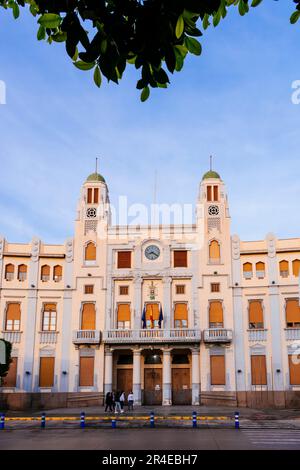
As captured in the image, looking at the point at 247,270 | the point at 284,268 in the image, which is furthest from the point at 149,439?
the point at 284,268

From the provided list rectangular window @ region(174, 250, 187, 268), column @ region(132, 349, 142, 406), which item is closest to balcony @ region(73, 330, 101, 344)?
column @ region(132, 349, 142, 406)

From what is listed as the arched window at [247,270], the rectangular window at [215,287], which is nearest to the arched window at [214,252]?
the rectangular window at [215,287]

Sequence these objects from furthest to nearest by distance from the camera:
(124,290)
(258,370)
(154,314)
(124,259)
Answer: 1. (124,259)
2. (124,290)
3. (154,314)
4. (258,370)

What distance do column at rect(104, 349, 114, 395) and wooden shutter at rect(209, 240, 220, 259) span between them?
12904mm

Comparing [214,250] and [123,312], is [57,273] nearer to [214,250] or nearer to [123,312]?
[123,312]

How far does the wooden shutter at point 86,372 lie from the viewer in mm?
45531

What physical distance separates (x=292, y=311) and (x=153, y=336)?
1262 cm

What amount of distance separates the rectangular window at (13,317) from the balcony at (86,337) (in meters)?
5.46

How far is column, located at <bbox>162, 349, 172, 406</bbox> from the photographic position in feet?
147

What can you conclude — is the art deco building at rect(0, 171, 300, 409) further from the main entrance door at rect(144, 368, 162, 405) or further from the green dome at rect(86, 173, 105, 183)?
the green dome at rect(86, 173, 105, 183)

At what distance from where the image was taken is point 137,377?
4506 cm

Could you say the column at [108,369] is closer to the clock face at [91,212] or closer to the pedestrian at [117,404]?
the pedestrian at [117,404]

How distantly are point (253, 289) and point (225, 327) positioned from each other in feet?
14.3

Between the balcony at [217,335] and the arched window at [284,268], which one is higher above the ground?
the arched window at [284,268]
